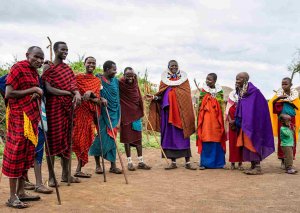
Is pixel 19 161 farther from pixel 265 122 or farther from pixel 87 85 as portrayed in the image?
pixel 265 122

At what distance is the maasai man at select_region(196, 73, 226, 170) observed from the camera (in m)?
7.93

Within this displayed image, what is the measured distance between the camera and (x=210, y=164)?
8008 millimetres

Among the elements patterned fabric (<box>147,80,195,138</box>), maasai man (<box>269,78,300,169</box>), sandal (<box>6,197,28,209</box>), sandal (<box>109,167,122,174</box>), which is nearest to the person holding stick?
sandal (<box>109,167,122,174</box>)

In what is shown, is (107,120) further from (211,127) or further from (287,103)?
(287,103)

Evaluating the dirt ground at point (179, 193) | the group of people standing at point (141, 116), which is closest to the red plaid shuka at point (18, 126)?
the group of people standing at point (141, 116)

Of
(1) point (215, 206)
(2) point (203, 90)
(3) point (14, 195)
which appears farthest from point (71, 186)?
(2) point (203, 90)

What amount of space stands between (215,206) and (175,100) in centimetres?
338

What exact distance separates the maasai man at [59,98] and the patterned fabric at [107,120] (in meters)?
1.37

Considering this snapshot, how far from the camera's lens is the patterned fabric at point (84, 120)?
6.60m

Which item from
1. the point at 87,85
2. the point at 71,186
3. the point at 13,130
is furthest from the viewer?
the point at 87,85

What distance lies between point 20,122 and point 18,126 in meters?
0.05

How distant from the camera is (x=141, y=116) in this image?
25.7ft

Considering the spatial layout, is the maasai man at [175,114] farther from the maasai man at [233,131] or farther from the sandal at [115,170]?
the sandal at [115,170]

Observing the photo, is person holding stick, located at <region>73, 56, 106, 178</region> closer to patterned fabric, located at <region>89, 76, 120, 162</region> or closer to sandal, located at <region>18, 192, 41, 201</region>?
patterned fabric, located at <region>89, 76, 120, 162</region>
